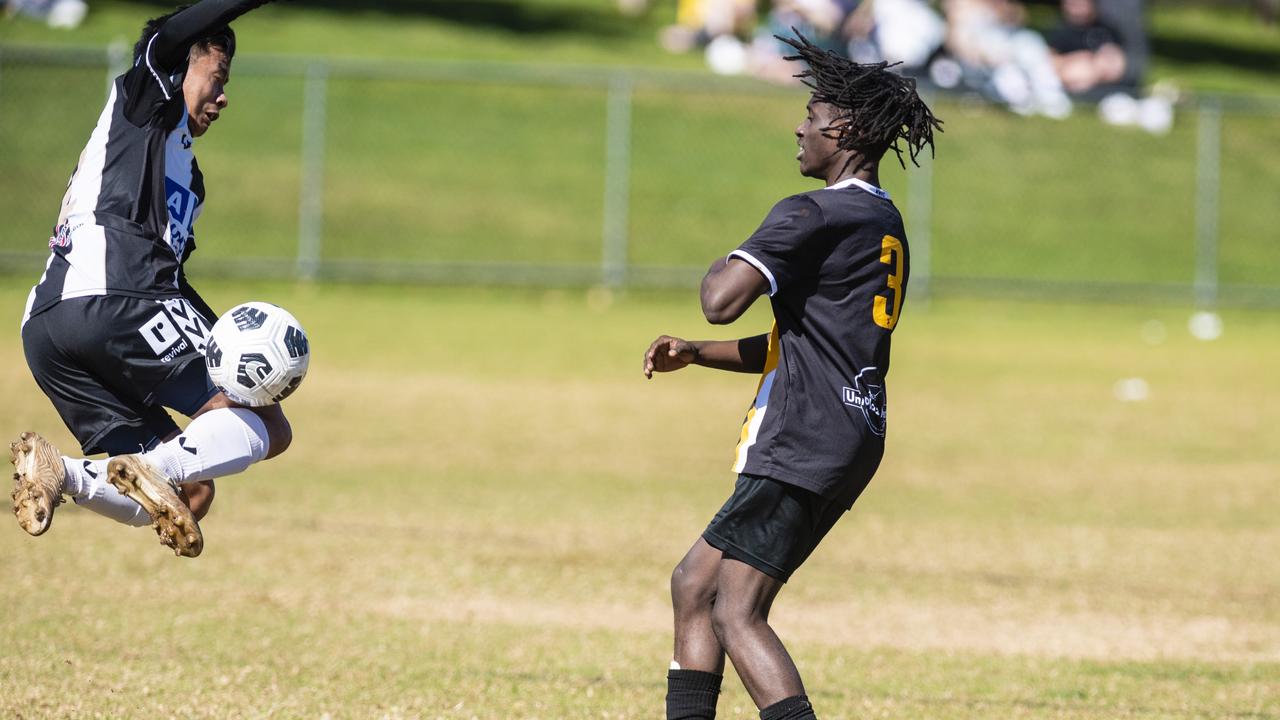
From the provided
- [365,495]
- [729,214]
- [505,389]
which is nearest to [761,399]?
[365,495]

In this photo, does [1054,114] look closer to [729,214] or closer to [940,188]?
[940,188]

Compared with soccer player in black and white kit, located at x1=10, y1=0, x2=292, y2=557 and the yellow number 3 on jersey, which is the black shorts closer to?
the yellow number 3 on jersey

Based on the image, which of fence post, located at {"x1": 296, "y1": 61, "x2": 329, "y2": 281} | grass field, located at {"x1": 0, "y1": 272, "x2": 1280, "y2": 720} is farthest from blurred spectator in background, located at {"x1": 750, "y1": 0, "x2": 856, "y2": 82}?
grass field, located at {"x1": 0, "y1": 272, "x2": 1280, "y2": 720}

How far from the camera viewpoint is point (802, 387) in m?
4.74

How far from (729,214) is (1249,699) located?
17960 mm

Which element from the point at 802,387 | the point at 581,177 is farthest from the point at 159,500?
the point at 581,177

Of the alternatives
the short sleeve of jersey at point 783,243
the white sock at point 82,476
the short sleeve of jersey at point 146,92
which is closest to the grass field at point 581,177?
the short sleeve of jersey at point 146,92

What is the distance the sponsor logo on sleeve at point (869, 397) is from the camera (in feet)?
15.6

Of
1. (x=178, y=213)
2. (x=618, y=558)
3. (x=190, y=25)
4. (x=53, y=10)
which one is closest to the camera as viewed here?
(x=190, y=25)

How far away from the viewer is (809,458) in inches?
185

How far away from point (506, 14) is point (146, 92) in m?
28.6

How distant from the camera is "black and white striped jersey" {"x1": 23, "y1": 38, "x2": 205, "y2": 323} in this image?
5578mm

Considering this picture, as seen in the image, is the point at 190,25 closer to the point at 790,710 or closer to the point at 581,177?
the point at 790,710

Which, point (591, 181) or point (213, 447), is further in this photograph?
point (591, 181)
